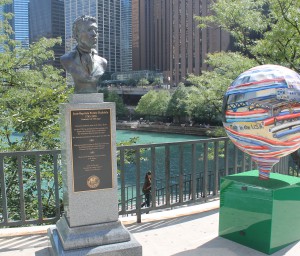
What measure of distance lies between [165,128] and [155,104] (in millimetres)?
4609

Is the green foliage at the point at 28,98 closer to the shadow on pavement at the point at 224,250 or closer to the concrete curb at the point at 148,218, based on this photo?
the concrete curb at the point at 148,218

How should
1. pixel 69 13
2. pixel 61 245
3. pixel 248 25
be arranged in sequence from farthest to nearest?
pixel 69 13, pixel 248 25, pixel 61 245

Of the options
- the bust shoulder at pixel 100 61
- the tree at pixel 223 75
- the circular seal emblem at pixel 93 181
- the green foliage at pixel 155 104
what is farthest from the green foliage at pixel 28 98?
the green foliage at pixel 155 104

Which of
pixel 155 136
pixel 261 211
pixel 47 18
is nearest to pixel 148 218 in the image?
pixel 261 211

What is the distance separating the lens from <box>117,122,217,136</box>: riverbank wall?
174ft

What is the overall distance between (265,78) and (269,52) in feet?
24.2

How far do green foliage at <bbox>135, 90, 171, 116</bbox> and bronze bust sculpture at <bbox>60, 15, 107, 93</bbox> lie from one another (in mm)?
54287

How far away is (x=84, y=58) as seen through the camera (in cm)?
377

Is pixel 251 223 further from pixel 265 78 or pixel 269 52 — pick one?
pixel 269 52

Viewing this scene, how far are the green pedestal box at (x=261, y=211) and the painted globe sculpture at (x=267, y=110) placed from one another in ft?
1.27

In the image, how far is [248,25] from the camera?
452 inches

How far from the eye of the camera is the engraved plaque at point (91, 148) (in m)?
3.59

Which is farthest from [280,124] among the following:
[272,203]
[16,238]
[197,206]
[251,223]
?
[16,238]

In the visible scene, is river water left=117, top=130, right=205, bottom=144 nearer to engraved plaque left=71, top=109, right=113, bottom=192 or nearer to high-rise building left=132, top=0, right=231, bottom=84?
high-rise building left=132, top=0, right=231, bottom=84
